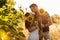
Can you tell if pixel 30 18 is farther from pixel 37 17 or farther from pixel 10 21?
pixel 10 21

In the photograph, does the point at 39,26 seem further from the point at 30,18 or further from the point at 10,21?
the point at 10,21

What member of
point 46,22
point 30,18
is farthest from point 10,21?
point 46,22

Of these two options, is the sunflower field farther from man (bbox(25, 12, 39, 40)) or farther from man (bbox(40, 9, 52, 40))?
man (bbox(40, 9, 52, 40))

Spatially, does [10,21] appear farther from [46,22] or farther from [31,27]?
[46,22]

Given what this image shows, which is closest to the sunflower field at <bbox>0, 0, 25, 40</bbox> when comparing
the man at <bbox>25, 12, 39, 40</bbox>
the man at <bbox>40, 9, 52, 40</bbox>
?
the man at <bbox>25, 12, 39, 40</bbox>

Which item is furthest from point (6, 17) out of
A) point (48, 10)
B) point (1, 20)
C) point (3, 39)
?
point (48, 10)

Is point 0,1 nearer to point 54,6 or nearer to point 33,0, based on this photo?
point 33,0

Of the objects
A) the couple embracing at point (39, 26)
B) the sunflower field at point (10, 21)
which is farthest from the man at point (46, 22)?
the sunflower field at point (10, 21)

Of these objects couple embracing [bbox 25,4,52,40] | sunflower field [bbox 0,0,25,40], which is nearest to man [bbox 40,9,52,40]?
couple embracing [bbox 25,4,52,40]

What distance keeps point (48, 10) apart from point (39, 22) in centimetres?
13

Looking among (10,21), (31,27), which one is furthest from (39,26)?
(10,21)

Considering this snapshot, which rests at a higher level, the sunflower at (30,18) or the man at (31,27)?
the sunflower at (30,18)

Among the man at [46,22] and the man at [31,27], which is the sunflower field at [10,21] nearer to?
the man at [31,27]

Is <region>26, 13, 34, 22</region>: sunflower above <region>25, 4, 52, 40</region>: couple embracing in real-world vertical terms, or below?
above
